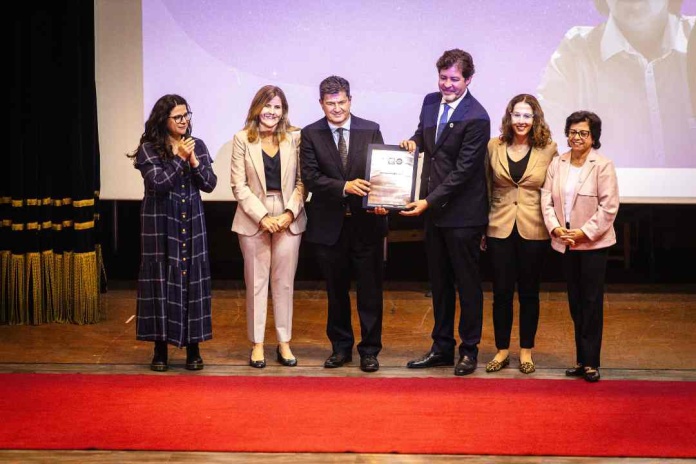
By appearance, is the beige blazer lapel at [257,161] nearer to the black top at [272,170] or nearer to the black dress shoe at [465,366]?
the black top at [272,170]

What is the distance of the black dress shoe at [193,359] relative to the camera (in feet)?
16.3

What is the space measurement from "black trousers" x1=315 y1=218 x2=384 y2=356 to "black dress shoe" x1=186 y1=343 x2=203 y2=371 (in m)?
0.68

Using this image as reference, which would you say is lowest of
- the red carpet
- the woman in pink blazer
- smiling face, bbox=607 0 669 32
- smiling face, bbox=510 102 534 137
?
the red carpet

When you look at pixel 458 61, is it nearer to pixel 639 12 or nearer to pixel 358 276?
pixel 358 276

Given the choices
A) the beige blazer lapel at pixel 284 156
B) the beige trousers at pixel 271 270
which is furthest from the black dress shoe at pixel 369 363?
the beige blazer lapel at pixel 284 156

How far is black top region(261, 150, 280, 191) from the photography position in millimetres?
4926

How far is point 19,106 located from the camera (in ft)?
19.9


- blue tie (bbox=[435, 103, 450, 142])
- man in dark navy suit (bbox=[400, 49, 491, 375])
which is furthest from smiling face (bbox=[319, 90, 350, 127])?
blue tie (bbox=[435, 103, 450, 142])

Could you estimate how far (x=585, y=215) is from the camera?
15.3ft

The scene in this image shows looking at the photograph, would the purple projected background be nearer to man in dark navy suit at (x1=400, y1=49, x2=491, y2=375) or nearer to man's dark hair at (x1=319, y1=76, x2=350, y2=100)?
man in dark navy suit at (x1=400, y1=49, x2=491, y2=375)

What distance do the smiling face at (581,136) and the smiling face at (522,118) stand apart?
0.65 feet

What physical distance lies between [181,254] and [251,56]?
2.19 meters

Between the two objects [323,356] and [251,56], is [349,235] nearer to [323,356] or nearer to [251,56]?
[323,356]

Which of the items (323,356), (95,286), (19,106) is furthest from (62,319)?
(323,356)
